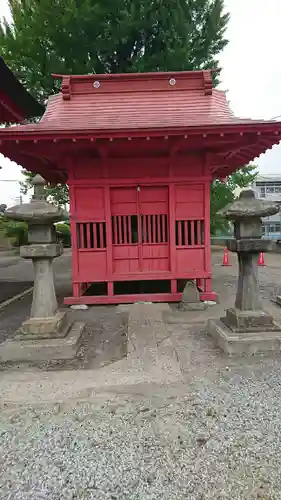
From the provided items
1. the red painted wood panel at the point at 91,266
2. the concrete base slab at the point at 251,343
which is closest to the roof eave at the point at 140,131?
the red painted wood panel at the point at 91,266

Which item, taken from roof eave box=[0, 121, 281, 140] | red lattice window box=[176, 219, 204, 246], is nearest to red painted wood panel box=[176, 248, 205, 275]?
red lattice window box=[176, 219, 204, 246]

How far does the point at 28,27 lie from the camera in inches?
541

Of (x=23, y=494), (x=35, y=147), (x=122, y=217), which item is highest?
(x=35, y=147)

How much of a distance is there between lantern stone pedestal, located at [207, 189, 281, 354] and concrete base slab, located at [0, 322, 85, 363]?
1.90m

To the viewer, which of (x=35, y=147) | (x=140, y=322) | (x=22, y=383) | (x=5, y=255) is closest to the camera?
(x=22, y=383)

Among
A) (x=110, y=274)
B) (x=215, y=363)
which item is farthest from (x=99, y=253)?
(x=215, y=363)

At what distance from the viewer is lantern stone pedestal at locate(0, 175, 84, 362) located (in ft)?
13.5

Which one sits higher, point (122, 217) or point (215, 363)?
point (122, 217)

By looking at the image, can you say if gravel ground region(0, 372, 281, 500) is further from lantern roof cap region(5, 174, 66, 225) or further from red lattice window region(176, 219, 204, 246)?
red lattice window region(176, 219, 204, 246)

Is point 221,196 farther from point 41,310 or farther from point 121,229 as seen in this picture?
point 41,310

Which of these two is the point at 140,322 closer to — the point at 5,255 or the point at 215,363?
the point at 215,363

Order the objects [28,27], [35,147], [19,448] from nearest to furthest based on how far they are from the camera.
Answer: [19,448]
[35,147]
[28,27]

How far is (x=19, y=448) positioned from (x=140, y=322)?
10.1 feet

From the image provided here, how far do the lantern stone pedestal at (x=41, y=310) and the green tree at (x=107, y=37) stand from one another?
10.7 meters
